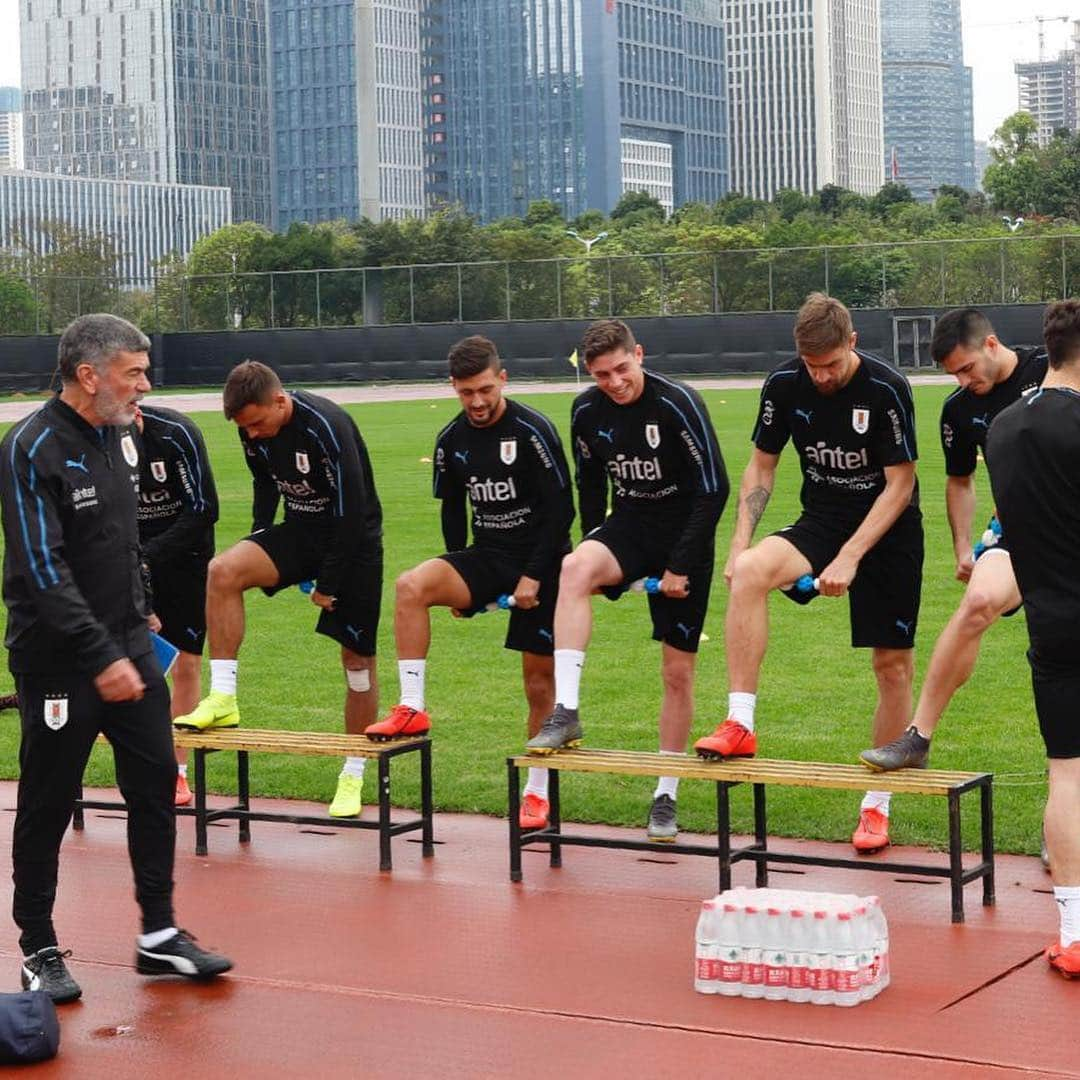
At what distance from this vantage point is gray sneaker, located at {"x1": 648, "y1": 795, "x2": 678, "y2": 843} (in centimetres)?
829

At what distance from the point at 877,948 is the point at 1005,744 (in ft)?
13.3

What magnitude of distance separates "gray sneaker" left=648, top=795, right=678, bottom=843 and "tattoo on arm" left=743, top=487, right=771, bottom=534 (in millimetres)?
1246

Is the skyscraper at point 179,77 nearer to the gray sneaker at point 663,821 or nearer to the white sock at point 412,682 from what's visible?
the white sock at point 412,682

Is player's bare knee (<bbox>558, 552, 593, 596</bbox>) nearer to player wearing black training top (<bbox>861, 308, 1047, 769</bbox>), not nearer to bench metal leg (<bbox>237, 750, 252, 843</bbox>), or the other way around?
player wearing black training top (<bbox>861, 308, 1047, 769</bbox>)

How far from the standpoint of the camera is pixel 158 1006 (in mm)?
6367

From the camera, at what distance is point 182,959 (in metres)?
6.52

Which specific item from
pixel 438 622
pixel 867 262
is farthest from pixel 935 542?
pixel 867 262

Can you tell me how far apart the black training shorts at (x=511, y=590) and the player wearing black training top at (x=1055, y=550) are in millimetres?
2802

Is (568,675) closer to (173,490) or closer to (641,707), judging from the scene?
(173,490)

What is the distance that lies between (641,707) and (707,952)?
522cm

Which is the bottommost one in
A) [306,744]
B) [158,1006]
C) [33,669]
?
[158,1006]

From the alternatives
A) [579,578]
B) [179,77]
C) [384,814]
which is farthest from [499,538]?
[179,77]

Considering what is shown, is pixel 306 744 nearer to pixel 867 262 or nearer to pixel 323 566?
pixel 323 566

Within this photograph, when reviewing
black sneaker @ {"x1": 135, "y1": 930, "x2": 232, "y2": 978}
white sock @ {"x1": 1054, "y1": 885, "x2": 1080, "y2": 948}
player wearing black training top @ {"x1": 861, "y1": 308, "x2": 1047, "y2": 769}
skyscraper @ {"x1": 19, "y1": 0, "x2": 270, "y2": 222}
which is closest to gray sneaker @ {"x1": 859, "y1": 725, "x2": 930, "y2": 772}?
player wearing black training top @ {"x1": 861, "y1": 308, "x2": 1047, "y2": 769}
